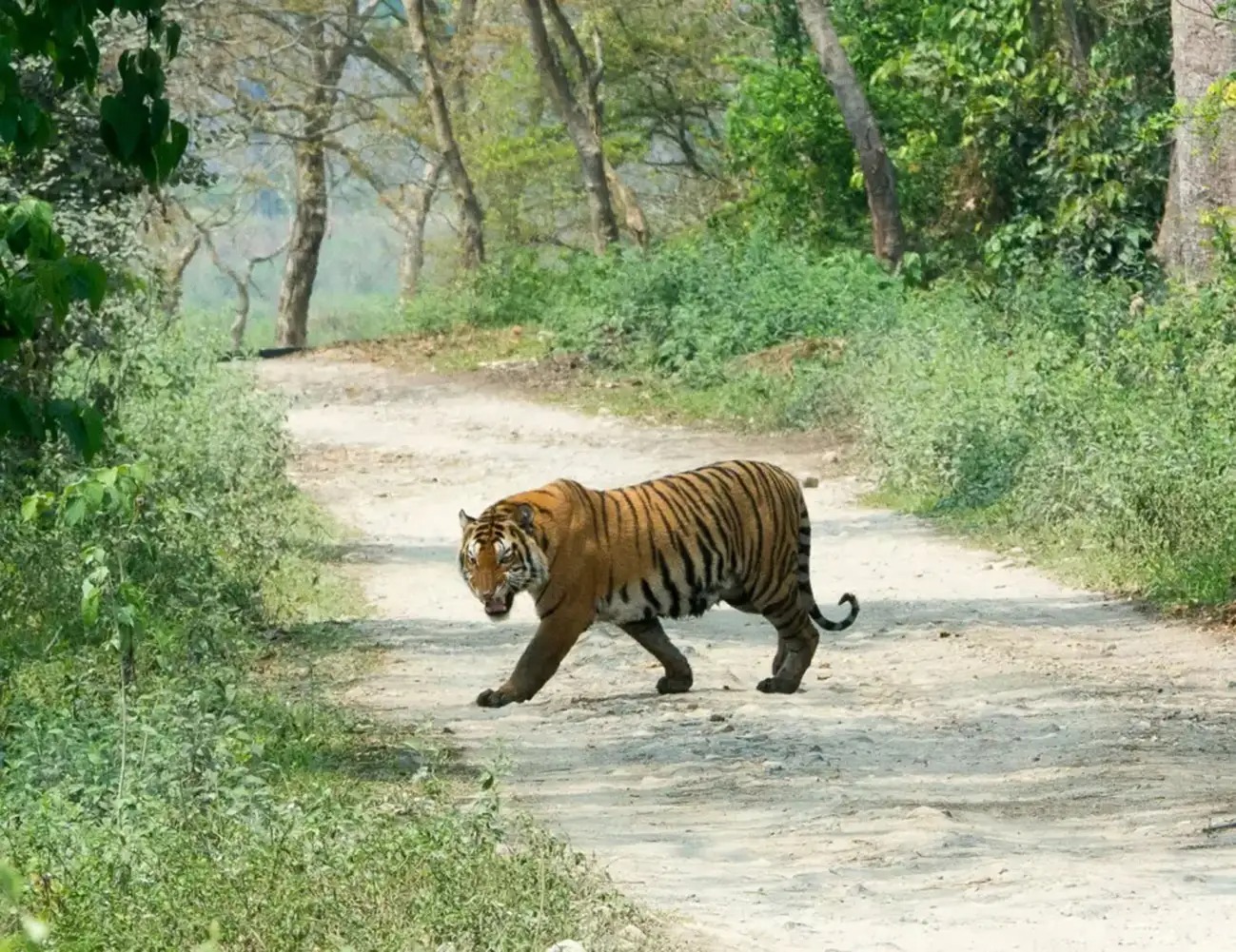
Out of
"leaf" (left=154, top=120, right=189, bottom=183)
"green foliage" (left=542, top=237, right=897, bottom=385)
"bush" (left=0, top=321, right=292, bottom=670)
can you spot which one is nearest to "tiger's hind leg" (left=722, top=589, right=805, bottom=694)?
"bush" (left=0, top=321, right=292, bottom=670)

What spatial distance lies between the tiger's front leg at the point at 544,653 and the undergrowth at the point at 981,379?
12.3ft

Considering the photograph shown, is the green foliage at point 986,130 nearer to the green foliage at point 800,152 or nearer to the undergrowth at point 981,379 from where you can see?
the green foliage at point 800,152

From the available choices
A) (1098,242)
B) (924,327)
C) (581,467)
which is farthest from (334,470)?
(1098,242)

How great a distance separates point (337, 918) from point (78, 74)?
1946mm

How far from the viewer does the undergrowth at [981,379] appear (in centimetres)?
1291

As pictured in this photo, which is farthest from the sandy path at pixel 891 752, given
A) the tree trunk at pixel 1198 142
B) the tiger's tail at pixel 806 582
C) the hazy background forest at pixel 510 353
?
the tree trunk at pixel 1198 142

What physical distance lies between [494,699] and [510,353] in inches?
677

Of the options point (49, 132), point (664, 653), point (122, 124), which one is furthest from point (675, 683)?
point (122, 124)

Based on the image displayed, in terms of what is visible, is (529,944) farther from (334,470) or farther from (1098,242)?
(1098,242)

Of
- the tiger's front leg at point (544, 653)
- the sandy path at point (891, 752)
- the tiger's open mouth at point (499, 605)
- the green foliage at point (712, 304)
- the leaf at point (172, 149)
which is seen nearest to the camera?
the leaf at point (172, 149)

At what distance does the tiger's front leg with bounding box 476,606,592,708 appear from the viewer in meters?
9.39

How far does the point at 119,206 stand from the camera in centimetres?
1103

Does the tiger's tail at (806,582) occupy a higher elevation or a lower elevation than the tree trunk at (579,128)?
lower

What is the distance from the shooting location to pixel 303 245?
4116cm
